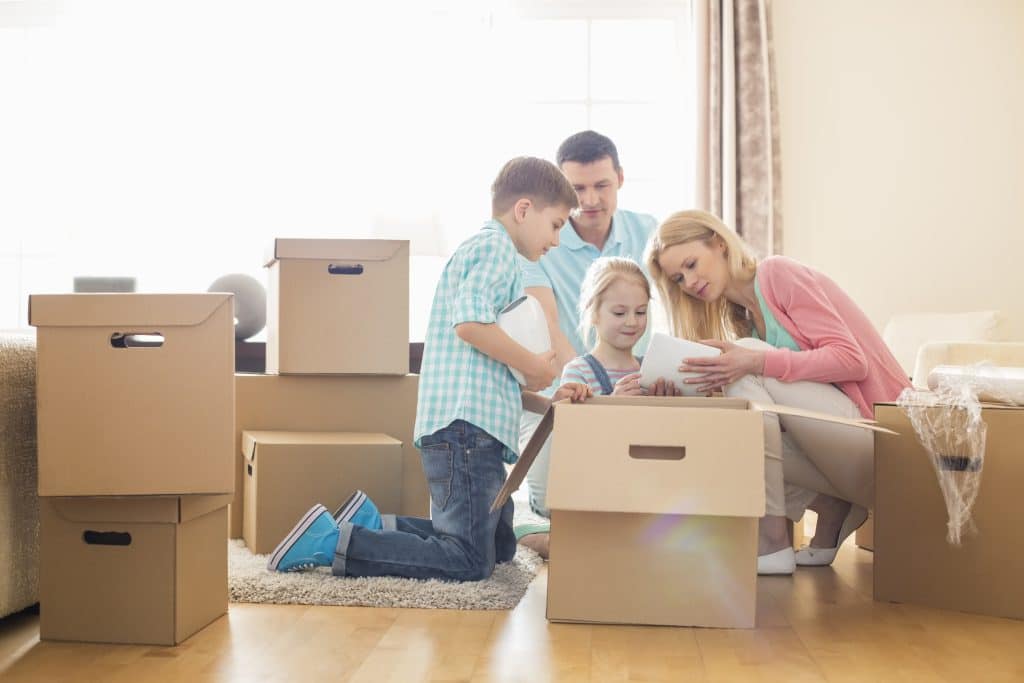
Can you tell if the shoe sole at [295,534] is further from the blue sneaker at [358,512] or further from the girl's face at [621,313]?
the girl's face at [621,313]

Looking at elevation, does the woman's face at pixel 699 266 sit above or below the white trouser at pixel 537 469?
above

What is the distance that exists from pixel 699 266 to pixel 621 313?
0.29 meters

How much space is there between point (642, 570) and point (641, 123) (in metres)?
2.55

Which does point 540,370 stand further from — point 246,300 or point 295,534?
point 246,300

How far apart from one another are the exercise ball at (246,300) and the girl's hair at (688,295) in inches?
60.7

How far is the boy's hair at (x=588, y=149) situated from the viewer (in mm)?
2791

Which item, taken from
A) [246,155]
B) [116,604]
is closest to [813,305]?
[116,604]

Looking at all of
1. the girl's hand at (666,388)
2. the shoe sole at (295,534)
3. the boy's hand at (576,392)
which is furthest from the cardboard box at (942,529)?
the shoe sole at (295,534)

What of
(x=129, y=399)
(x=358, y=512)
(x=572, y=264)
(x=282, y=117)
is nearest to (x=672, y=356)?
(x=358, y=512)

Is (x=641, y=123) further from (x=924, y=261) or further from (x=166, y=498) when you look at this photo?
(x=166, y=498)

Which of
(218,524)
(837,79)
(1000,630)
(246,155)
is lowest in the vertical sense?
(1000,630)

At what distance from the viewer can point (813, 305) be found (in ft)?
7.05

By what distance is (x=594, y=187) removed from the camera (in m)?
2.82

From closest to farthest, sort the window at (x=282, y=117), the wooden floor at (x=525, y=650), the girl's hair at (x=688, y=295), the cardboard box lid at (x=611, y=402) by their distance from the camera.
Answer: the wooden floor at (x=525, y=650) < the cardboard box lid at (x=611, y=402) < the girl's hair at (x=688, y=295) < the window at (x=282, y=117)
